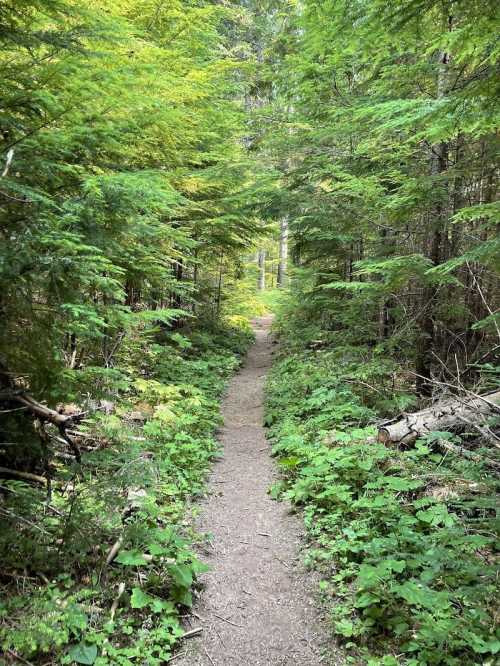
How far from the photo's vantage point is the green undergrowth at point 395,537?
302 cm

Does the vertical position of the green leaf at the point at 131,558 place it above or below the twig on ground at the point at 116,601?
above

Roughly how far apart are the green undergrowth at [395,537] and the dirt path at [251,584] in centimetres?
25

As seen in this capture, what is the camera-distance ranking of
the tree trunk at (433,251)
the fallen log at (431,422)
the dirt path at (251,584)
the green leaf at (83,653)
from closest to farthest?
Result: the green leaf at (83,653)
the dirt path at (251,584)
the fallen log at (431,422)
the tree trunk at (433,251)

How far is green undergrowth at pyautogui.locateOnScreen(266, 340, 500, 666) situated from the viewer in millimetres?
3023

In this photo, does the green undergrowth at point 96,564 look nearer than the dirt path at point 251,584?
Yes

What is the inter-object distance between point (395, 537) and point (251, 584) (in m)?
1.53

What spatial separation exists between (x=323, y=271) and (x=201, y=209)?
15.3 feet

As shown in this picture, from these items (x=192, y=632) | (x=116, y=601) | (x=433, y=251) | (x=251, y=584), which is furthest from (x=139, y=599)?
(x=433, y=251)

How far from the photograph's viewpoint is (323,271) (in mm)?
13625

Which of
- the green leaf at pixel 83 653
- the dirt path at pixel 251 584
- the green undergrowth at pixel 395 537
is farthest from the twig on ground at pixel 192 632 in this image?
the green undergrowth at pixel 395 537

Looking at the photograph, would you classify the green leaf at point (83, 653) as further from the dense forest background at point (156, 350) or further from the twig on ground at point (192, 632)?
the twig on ground at point (192, 632)

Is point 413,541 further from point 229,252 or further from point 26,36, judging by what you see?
point 229,252

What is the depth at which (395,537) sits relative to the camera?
161 inches

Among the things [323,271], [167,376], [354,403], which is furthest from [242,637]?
[323,271]
